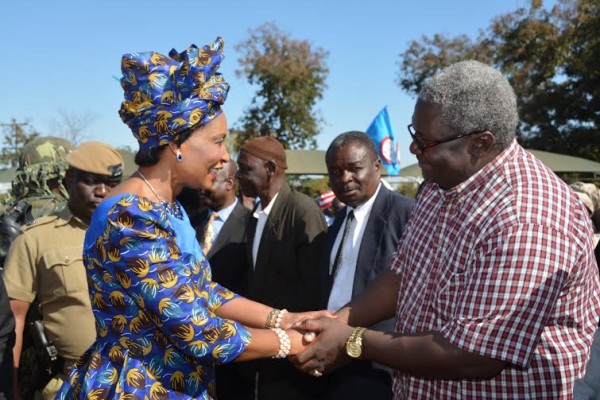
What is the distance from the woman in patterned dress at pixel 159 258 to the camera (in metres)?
2.44

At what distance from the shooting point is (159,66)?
2561mm

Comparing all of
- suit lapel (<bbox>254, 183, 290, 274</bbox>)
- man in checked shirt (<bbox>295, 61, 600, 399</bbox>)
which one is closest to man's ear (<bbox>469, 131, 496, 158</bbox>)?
man in checked shirt (<bbox>295, 61, 600, 399</bbox>)

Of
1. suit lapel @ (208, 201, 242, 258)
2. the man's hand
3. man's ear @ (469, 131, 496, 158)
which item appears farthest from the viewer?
suit lapel @ (208, 201, 242, 258)

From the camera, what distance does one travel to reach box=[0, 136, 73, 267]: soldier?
17.4 feet

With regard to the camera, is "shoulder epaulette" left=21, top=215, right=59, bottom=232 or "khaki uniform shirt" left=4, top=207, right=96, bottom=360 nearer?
"khaki uniform shirt" left=4, top=207, right=96, bottom=360

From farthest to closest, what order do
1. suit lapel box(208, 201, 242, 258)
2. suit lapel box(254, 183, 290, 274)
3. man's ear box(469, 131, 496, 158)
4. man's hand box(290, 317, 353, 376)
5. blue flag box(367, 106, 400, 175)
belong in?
blue flag box(367, 106, 400, 175) < suit lapel box(208, 201, 242, 258) < suit lapel box(254, 183, 290, 274) < man's hand box(290, 317, 353, 376) < man's ear box(469, 131, 496, 158)

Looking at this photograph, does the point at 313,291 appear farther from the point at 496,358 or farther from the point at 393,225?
the point at 496,358

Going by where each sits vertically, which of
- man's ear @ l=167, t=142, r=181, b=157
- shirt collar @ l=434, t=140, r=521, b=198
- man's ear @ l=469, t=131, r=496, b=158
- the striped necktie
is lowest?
the striped necktie

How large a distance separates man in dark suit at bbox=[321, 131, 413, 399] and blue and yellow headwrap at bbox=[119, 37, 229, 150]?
1.99m

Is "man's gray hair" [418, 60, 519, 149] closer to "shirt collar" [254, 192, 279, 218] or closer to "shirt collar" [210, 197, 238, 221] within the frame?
"shirt collar" [254, 192, 279, 218]

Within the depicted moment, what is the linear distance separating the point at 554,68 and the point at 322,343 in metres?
28.9

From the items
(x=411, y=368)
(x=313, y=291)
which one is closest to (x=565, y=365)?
(x=411, y=368)

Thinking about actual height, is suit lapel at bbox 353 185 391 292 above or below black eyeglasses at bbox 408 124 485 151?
below

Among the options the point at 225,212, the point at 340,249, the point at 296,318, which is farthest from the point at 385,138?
the point at 296,318
